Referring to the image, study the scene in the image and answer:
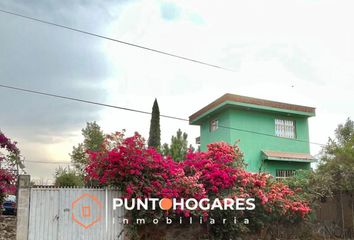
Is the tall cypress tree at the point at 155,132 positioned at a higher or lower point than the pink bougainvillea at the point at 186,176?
higher

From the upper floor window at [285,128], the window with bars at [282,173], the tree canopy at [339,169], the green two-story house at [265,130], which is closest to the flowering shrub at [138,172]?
the tree canopy at [339,169]

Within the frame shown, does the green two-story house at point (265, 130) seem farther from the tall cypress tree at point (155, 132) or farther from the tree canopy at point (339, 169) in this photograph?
the tree canopy at point (339, 169)

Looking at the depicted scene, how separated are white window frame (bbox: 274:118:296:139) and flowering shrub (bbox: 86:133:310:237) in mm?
8739

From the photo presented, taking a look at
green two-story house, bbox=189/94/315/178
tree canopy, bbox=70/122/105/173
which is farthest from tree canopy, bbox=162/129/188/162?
tree canopy, bbox=70/122/105/173

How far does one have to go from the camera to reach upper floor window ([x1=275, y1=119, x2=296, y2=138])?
22.9m

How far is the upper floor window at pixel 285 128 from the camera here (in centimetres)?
2290

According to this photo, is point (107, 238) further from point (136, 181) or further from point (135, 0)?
point (135, 0)

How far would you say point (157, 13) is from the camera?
12016mm

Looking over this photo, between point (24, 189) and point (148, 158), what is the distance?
3.60 metres

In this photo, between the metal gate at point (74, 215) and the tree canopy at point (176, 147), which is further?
the tree canopy at point (176, 147)

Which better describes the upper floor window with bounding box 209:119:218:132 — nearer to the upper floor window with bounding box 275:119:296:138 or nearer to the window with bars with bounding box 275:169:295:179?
the upper floor window with bounding box 275:119:296:138

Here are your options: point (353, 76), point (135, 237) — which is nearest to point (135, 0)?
point (135, 237)

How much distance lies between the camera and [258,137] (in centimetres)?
2208

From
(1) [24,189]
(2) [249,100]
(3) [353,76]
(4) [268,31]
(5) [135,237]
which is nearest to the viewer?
(1) [24,189]
